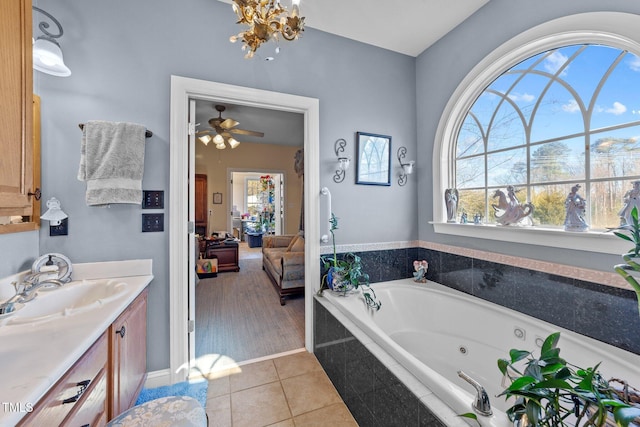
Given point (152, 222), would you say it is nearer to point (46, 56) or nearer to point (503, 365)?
point (46, 56)

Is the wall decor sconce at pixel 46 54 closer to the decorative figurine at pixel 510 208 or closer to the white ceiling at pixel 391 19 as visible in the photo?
the white ceiling at pixel 391 19

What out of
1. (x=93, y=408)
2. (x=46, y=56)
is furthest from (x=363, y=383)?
(x=46, y=56)

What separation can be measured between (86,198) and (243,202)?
822cm

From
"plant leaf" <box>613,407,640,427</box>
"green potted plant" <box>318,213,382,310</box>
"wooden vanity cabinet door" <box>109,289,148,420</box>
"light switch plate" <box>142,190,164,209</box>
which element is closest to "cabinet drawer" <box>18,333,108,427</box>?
"wooden vanity cabinet door" <box>109,289,148,420</box>

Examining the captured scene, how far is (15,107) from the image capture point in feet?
2.81

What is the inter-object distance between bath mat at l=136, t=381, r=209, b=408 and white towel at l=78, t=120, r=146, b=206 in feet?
4.34

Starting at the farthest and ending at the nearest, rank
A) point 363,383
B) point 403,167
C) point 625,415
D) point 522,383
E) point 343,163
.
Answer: point 403,167
point 343,163
point 363,383
point 522,383
point 625,415

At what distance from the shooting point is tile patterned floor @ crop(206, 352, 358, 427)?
1.52 metres

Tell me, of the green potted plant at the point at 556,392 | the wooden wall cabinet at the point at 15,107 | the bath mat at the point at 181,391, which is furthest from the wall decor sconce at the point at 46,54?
the green potted plant at the point at 556,392

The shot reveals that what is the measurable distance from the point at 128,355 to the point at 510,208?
105 inches

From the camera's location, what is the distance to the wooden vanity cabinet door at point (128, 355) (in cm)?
117

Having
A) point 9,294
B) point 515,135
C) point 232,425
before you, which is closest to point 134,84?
point 9,294

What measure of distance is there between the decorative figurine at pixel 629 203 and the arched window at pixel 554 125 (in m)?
0.12

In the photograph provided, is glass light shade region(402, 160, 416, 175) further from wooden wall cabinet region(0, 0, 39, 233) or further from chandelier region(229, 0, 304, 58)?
wooden wall cabinet region(0, 0, 39, 233)
